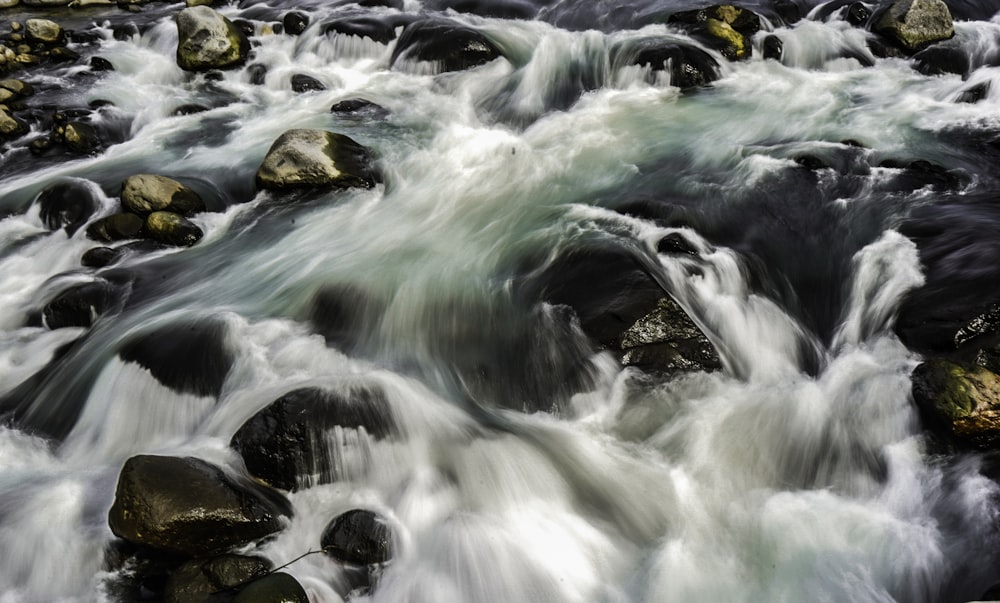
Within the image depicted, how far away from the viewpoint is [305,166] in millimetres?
8352

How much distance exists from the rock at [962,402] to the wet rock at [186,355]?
16.7ft

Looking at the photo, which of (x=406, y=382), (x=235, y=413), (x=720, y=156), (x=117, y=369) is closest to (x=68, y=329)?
(x=117, y=369)

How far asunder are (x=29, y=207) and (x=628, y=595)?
7.97 meters

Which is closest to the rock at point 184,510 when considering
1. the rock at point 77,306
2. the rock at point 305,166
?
the rock at point 77,306

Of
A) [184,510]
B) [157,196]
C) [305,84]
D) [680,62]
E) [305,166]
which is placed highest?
[680,62]

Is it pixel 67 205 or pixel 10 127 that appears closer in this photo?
pixel 67 205

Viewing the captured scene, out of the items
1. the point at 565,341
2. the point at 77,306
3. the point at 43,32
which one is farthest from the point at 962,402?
Answer: the point at 43,32

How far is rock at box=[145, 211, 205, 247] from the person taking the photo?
7730 mm

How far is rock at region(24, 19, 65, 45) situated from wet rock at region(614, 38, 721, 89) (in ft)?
33.8

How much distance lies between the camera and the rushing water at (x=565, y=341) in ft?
14.9

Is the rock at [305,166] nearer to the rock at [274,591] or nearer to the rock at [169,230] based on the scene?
the rock at [169,230]

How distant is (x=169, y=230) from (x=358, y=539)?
466cm

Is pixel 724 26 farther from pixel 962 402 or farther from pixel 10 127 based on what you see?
pixel 10 127

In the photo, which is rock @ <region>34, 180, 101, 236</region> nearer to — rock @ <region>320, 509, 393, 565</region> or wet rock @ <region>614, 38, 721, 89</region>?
rock @ <region>320, 509, 393, 565</region>
